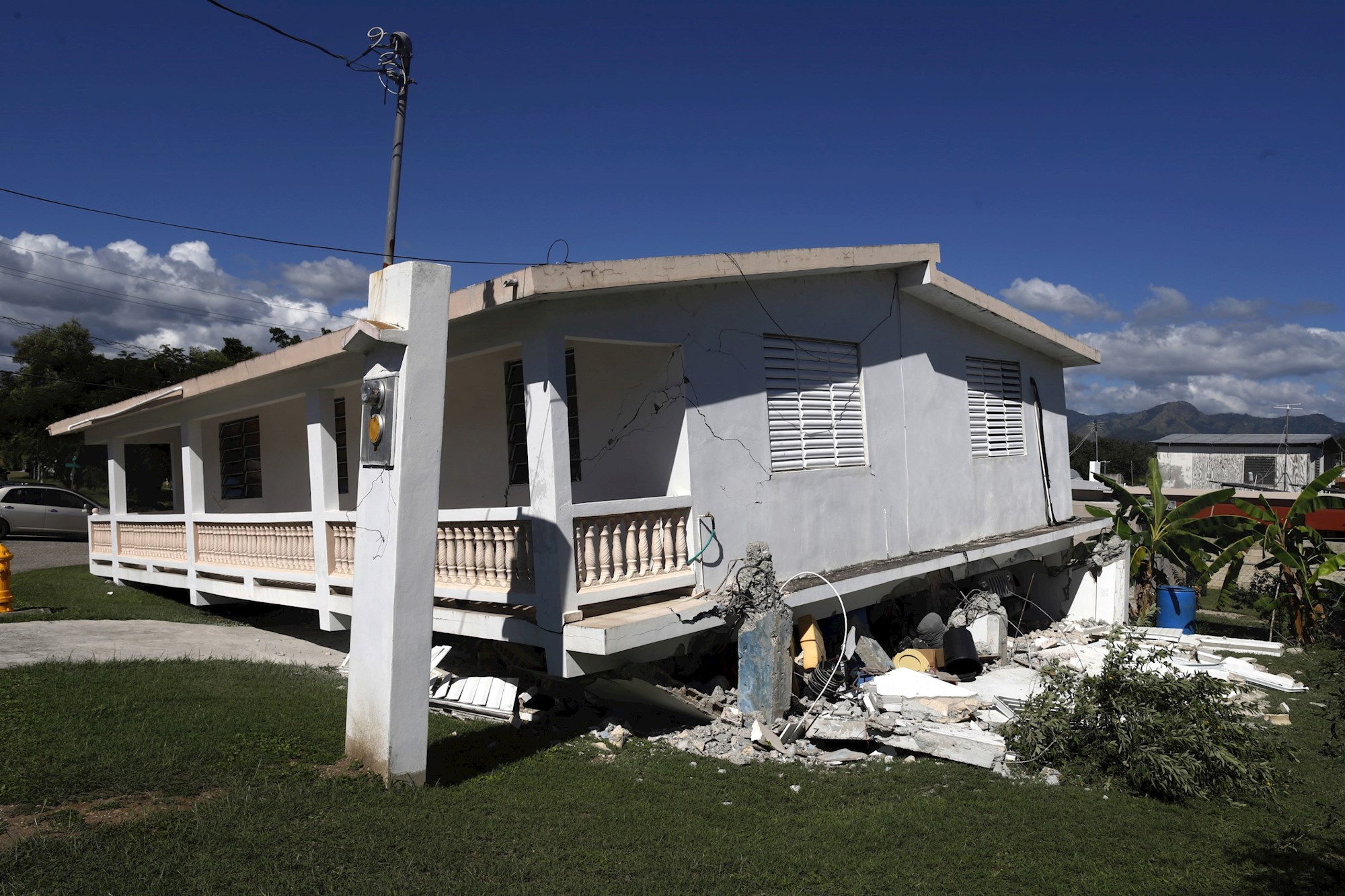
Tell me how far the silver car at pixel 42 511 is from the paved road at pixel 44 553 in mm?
260

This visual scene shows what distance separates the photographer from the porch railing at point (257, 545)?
10.5 meters

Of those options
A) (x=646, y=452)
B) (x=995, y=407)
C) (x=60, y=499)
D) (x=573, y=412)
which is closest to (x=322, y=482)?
(x=573, y=412)

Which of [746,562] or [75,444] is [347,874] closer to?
[746,562]

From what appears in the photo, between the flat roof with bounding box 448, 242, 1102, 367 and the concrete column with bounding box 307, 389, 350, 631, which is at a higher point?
the flat roof with bounding box 448, 242, 1102, 367

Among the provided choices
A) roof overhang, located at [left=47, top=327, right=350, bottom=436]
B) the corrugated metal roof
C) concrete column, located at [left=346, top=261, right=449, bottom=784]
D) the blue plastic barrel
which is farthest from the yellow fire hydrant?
the corrugated metal roof

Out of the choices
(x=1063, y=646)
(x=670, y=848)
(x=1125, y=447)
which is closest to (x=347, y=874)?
(x=670, y=848)

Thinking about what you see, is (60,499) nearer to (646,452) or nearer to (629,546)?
(646,452)

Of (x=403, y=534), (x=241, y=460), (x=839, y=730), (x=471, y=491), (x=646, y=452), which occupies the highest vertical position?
(x=241, y=460)

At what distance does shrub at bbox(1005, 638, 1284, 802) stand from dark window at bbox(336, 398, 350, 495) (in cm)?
986

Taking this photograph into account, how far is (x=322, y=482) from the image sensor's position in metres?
10.0

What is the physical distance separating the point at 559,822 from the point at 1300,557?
13.2 metres

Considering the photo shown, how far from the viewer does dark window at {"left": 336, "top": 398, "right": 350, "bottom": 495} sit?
13281 mm

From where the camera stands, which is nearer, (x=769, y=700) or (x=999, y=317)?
(x=769, y=700)

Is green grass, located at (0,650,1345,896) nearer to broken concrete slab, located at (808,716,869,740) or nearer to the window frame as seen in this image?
broken concrete slab, located at (808,716,869,740)
